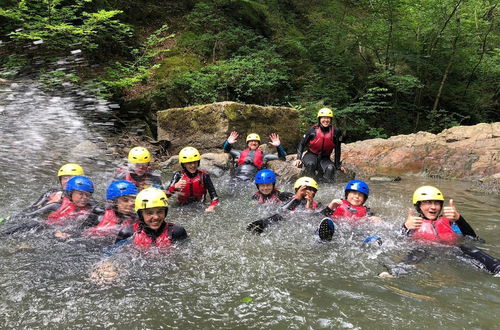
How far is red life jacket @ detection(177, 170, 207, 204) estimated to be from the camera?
7527 mm

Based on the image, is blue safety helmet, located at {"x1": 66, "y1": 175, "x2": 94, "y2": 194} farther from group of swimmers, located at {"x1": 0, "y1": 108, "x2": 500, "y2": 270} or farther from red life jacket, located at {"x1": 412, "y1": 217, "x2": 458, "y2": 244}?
red life jacket, located at {"x1": 412, "y1": 217, "x2": 458, "y2": 244}

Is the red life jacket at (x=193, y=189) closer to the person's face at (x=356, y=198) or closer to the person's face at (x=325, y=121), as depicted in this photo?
the person's face at (x=356, y=198)

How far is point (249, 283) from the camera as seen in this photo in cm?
385

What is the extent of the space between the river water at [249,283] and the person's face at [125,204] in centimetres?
68

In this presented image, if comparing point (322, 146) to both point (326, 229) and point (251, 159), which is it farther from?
point (326, 229)

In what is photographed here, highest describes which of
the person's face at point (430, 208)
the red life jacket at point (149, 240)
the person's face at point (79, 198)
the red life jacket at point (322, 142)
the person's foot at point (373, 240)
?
the red life jacket at point (322, 142)

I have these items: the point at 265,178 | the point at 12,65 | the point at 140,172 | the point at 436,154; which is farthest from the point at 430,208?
the point at 12,65

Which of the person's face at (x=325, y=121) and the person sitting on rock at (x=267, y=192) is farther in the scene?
the person's face at (x=325, y=121)

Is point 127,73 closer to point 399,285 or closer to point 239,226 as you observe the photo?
point 239,226

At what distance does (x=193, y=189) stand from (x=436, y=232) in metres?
4.46

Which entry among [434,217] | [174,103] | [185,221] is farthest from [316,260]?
[174,103]

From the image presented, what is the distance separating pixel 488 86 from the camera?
2039 centimetres

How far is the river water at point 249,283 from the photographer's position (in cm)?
314

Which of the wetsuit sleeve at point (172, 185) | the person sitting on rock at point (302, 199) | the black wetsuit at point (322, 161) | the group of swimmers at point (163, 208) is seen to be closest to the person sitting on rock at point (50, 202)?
the group of swimmers at point (163, 208)
